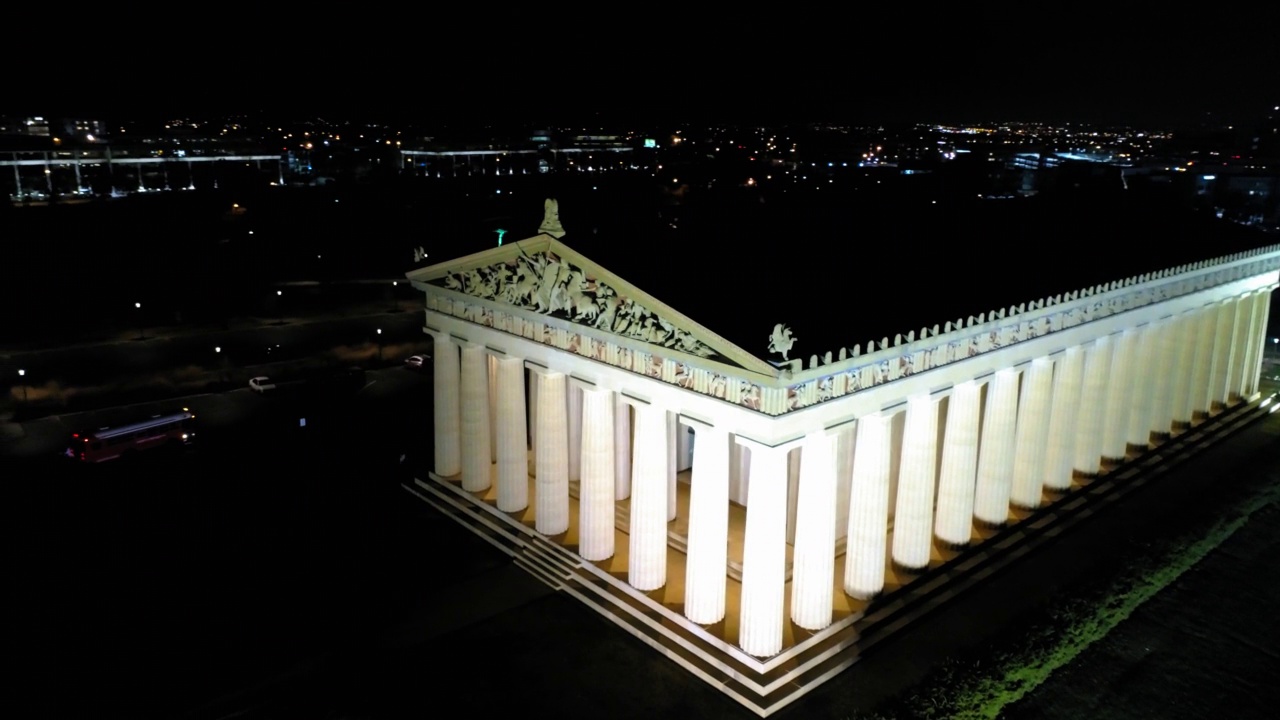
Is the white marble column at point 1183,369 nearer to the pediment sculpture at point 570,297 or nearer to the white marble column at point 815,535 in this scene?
the white marble column at point 815,535

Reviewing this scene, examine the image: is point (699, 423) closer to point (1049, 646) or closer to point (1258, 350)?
point (1049, 646)

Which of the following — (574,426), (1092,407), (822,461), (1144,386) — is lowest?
(574,426)

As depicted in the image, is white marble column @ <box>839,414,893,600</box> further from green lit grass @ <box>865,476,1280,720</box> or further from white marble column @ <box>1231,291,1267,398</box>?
white marble column @ <box>1231,291,1267,398</box>

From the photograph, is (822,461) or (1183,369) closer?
(822,461)

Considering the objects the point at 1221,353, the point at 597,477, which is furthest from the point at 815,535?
the point at 1221,353

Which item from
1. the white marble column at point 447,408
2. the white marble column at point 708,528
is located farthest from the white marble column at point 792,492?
the white marble column at point 447,408

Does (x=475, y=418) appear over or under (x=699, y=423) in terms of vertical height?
under

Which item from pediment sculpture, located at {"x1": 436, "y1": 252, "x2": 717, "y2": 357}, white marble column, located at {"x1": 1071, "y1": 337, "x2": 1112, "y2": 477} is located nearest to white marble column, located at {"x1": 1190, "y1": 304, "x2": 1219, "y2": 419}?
white marble column, located at {"x1": 1071, "y1": 337, "x2": 1112, "y2": 477}

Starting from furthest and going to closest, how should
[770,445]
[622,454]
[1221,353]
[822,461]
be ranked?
[1221,353] < [622,454] < [822,461] < [770,445]
